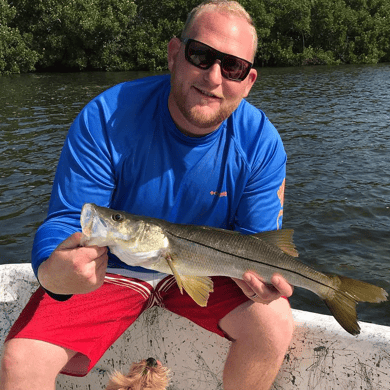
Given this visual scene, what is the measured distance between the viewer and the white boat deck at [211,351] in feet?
11.5

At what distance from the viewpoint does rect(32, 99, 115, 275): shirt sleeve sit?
3.14 meters

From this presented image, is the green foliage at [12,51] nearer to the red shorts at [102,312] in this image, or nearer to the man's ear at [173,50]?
the man's ear at [173,50]

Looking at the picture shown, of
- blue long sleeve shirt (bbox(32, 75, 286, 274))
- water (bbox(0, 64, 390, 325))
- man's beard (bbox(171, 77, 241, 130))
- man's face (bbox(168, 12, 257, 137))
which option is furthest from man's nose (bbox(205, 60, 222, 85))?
water (bbox(0, 64, 390, 325))

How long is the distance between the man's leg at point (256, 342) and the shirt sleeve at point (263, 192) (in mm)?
581

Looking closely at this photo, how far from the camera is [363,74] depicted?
3725 centimetres

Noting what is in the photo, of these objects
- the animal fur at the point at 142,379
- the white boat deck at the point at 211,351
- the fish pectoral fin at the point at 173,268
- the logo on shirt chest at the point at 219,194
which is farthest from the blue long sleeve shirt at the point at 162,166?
the white boat deck at the point at 211,351

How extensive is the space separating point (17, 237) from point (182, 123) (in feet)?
21.0

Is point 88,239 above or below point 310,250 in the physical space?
above

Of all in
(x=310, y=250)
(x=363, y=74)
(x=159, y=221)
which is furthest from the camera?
(x=363, y=74)

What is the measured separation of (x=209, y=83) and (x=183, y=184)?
75cm

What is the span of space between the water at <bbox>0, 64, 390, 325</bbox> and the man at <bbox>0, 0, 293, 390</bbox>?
373 centimetres

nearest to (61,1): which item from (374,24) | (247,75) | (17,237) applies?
(374,24)

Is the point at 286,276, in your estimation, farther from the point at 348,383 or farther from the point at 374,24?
the point at 374,24

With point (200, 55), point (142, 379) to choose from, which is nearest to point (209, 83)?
point (200, 55)
